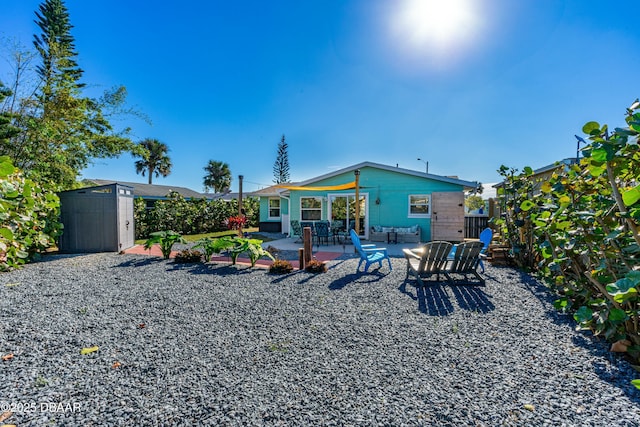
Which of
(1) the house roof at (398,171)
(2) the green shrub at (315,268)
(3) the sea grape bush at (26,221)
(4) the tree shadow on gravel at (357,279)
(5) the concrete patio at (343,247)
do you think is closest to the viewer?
(4) the tree shadow on gravel at (357,279)

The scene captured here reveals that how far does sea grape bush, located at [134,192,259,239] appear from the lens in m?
12.7

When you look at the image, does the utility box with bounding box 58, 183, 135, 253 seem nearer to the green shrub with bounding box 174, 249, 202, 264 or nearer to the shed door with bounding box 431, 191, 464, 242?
the green shrub with bounding box 174, 249, 202, 264

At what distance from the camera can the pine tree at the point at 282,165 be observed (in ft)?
114

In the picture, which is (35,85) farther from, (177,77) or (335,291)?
(335,291)

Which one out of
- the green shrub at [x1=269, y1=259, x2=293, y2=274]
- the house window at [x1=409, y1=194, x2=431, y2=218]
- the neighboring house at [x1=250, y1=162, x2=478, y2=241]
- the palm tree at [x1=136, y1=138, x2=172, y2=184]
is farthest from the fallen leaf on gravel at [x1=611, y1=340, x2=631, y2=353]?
the palm tree at [x1=136, y1=138, x2=172, y2=184]

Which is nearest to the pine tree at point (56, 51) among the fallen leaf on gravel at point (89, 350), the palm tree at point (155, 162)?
the fallen leaf on gravel at point (89, 350)

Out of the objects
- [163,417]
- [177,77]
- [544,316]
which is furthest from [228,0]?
[544,316]

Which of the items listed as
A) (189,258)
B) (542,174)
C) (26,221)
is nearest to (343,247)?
(189,258)

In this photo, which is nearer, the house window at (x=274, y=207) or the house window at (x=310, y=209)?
the house window at (x=310, y=209)

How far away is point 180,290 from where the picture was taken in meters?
4.54

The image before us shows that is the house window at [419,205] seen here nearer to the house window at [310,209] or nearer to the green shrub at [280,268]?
the house window at [310,209]

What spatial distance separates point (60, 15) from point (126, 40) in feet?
30.5

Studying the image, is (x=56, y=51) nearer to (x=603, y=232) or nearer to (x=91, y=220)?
(x=91, y=220)

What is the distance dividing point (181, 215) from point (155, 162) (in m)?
21.2
